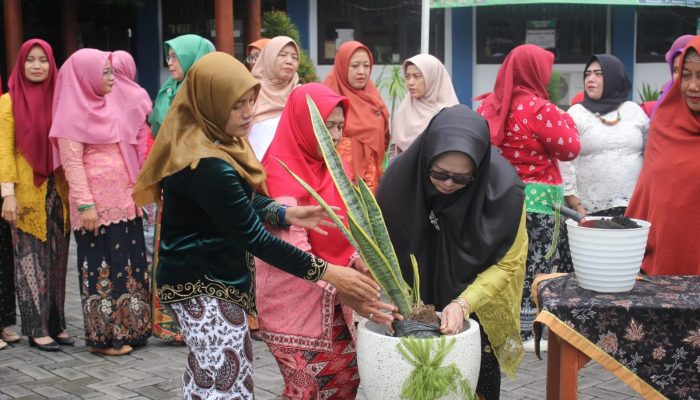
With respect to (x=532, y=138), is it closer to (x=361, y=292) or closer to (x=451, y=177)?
(x=451, y=177)

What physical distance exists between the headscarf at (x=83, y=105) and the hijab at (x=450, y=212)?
8.00ft

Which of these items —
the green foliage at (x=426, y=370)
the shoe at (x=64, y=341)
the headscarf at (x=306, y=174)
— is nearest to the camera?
the green foliage at (x=426, y=370)

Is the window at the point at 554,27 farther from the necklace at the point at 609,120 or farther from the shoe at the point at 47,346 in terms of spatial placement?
the shoe at the point at 47,346

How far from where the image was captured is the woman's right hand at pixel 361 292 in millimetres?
2770

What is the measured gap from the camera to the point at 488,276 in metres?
2.94

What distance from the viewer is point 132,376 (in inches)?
186

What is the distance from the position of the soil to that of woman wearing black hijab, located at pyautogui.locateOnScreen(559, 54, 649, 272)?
2.85 m

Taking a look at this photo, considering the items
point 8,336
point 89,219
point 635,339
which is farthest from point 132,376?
point 635,339

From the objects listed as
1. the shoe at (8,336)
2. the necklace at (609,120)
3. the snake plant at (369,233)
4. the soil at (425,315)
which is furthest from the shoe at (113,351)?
the necklace at (609,120)

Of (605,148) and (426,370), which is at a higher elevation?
(605,148)

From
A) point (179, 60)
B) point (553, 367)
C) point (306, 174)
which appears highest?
point (179, 60)

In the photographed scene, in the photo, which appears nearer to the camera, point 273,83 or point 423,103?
point 273,83

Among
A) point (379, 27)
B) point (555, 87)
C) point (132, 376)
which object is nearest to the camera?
point (132, 376)

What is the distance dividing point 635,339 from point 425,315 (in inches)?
27.2
